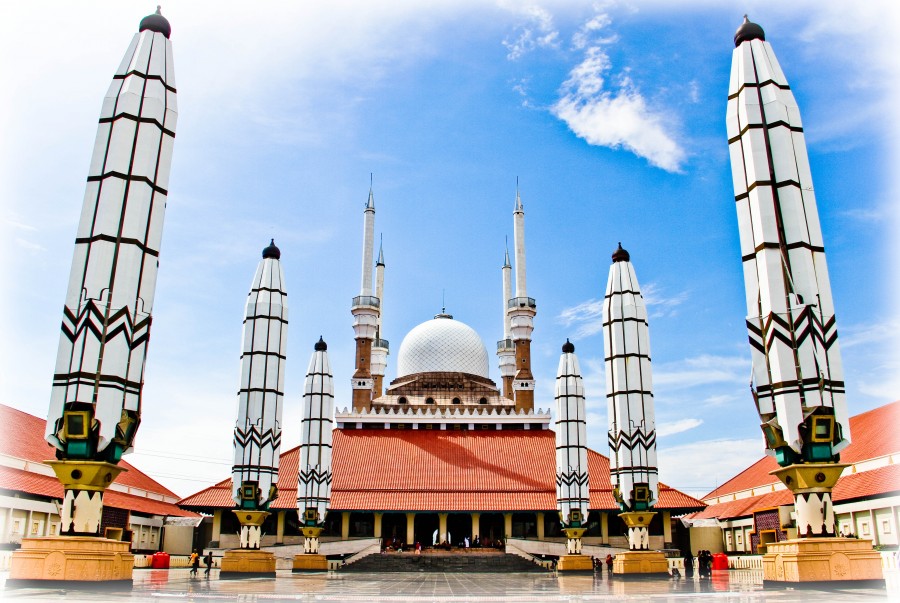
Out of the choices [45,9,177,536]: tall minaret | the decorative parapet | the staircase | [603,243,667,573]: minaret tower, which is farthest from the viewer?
the decorative parapet

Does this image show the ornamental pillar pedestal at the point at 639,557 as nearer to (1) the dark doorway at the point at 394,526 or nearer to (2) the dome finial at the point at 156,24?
(2) the dome finial at the point at 156,24

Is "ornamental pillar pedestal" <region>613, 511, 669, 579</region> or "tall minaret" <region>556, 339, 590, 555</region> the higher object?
"tall minaret" <region>556, 339, 590, 555</region>

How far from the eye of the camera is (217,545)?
46.2m

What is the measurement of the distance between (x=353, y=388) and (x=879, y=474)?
129ft

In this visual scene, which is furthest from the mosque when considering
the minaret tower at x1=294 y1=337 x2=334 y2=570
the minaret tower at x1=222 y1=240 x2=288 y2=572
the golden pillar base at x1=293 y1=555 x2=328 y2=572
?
the golden pillar base at x1=293 y1=555 x2=328 y2=572

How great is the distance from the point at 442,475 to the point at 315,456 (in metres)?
17.4

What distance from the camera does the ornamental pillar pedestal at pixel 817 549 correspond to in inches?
519

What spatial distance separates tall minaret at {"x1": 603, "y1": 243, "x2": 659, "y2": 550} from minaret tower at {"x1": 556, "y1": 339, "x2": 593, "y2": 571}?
6060 mm

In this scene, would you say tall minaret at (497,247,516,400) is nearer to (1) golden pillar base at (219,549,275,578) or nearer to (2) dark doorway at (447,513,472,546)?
(2) dark doorway at (447,513,472,546)

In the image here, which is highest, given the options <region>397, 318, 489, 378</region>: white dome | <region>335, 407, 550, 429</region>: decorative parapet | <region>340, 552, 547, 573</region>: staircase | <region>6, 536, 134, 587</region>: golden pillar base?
<region>397, 318, 489, 378</region>: white dome

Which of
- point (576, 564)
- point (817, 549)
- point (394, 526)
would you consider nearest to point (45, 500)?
point (394, 526)

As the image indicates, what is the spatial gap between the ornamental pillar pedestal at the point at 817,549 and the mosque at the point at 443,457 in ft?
71.8

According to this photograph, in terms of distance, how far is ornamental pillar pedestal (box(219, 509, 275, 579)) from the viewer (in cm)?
2411

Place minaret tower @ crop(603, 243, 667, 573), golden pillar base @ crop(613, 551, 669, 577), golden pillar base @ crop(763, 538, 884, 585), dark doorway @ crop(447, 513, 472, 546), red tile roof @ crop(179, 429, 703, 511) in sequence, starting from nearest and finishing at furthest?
golden pillar base @ crop(763, 538, 884, 585) < golden pillar base @ crop(613, 551, 669, 577) < minaret tower @ crop(603, 243, 667, 573) < red tile roof @ crop(179, 429, 703, 511) < dark doorway @ crop(447, 513, 472, 546)
